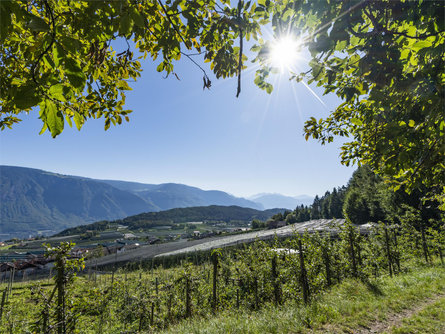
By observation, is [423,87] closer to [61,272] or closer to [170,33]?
[170,33]

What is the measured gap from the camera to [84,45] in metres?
2.10

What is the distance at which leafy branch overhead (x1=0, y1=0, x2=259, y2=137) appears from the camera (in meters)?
1.12

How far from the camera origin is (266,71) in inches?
113

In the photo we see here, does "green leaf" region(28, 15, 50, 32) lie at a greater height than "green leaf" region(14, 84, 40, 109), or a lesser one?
greater

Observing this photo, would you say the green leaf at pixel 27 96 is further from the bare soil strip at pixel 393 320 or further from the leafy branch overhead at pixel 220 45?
the bare soil strip at pixel 393 320

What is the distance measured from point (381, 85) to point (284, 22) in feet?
3.64

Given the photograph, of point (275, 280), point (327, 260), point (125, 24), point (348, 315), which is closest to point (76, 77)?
point (125, 24)

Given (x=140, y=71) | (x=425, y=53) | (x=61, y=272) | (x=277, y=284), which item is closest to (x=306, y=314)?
(x=277, y=284)

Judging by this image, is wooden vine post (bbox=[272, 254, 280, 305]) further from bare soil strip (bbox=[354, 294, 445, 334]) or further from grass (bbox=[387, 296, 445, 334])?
grass (bbox=[387, 296, 445, 334])

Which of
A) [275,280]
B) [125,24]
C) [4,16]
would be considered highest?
[125,24]

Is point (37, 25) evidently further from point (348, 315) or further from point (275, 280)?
point (275, 280)

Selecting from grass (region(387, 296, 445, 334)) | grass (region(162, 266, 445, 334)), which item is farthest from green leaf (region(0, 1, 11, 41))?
grass (region(387, 296, 445, 334))

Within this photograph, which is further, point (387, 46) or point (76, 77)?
point (387, 46)

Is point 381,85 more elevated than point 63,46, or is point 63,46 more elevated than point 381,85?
point 381,85
